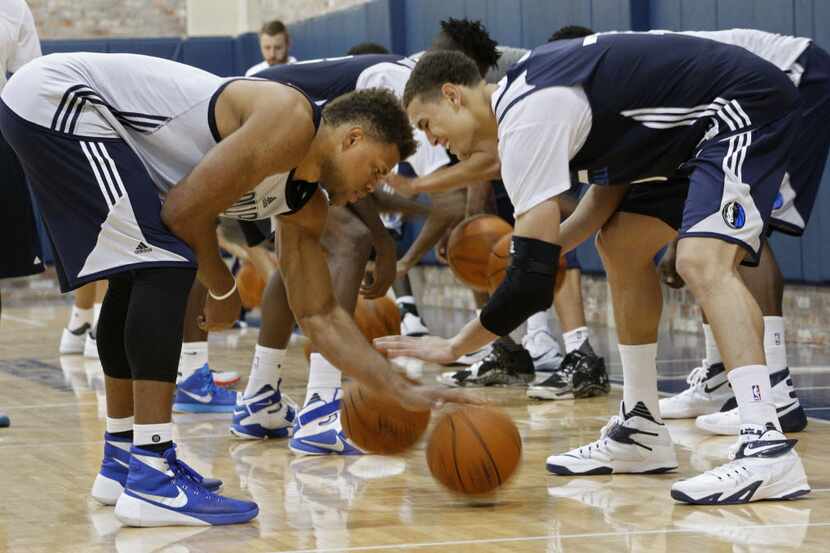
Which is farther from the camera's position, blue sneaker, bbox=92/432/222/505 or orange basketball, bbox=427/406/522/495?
blue sneaker, bbox=92/432/222/505

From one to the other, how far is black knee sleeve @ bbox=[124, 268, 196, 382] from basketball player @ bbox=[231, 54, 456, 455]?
1.32 meters

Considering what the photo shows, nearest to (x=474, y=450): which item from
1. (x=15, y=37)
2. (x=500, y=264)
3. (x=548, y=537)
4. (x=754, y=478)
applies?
(x=548, y=537)

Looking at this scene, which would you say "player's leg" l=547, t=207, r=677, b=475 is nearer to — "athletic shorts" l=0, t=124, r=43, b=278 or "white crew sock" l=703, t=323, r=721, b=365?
"white crew sock" l=703, t=323, r=721, b=365

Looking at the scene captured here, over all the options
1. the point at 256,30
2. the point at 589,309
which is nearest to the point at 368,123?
the point at 589,309

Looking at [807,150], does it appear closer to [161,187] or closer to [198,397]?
[161,187]

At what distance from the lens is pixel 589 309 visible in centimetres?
1048

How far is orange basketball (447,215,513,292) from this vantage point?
6.90m

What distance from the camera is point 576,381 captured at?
6391mm

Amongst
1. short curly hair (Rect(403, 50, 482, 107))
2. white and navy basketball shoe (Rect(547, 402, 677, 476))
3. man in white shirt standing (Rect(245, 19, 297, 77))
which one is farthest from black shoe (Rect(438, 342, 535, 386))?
man in white shirt standing (Rect(245, 19, 297, 77))

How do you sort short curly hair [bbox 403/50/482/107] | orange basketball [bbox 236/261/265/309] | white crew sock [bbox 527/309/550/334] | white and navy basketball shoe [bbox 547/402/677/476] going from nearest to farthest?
short curly hair [bbox 403/50/482/107], white and navy basketball shoe [bbox 547/402/677/476], white crew sock [bbox 527/309/550/334], orange basketball [bbox 236/261/265/309]

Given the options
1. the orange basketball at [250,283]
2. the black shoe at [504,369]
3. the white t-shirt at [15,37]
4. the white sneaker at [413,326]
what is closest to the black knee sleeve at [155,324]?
the white t-shirt at [15,37]

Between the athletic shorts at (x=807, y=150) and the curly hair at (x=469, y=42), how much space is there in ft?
4.46

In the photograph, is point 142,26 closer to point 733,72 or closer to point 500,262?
point 500,262

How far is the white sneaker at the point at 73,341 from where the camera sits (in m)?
8.97
